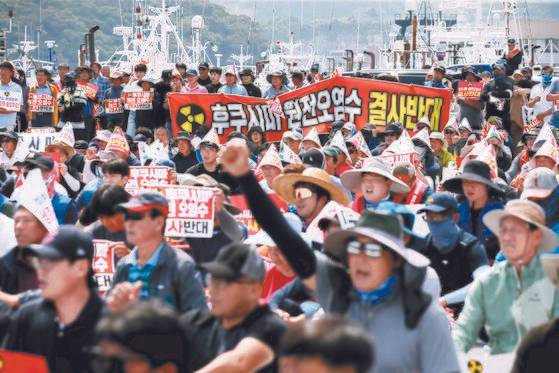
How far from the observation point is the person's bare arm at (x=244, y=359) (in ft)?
15.8

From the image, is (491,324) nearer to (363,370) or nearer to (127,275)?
(127,275)

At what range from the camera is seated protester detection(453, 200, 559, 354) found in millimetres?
5773

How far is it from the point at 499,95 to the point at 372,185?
Result: 11.2m

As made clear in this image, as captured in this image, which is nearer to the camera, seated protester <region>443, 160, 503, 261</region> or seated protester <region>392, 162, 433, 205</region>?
seated protester <region>443, 160, 503, 261</region>

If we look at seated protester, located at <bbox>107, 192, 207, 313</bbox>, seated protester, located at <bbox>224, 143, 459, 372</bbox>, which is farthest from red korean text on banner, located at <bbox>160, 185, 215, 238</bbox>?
seated protester, located at <bbox>224, 143, 459, 372</bbox>

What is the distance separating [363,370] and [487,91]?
55.4 feet

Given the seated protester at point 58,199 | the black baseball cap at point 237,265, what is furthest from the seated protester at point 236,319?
the seated protester at point 58,199

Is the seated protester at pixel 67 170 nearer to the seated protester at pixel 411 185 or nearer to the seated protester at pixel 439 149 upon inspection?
the seated protester at pixel 411 185

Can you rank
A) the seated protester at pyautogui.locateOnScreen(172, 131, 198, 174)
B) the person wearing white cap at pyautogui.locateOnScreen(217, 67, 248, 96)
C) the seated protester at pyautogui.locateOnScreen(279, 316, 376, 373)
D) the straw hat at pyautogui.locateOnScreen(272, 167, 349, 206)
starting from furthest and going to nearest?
the person wearing white cap at pyautogui.locateOnScreen(217, 67, 248, 96)
the seated protester at pyautogui.locateOnScreen(172, 131, 198, 174)
the straw hat at pyautogui.locateOnScreen(272, 167, 349, 206)
the seated protester at pyautogui.locateOnScreen(279, 316, 376, 373)

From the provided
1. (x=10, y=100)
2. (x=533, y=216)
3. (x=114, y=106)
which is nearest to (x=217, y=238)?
(x=533, y=216)

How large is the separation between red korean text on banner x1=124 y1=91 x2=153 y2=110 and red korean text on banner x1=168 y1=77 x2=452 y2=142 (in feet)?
3.50

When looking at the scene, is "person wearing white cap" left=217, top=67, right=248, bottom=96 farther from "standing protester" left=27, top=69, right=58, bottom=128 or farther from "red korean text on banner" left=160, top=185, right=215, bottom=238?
"red korean text on banner" left=160, top=185, right=215, bottom=238

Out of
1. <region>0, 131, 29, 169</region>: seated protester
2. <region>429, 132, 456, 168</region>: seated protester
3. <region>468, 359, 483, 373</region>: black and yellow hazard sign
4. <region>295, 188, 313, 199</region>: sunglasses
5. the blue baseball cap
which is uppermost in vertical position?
the blue baseball cap

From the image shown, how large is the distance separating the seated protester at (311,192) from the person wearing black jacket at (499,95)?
11.5m
